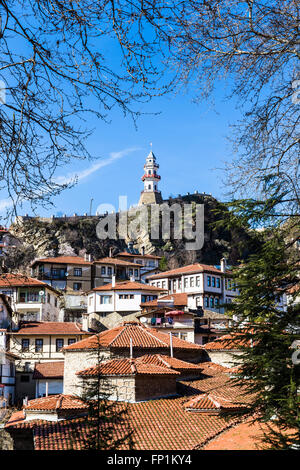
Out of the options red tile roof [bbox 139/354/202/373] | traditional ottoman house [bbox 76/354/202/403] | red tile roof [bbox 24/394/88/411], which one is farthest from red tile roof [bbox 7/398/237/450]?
red tile roof [bbox 139/354/202/373]

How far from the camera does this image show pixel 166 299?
1940 inches

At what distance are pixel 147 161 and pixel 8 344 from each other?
7766 cm

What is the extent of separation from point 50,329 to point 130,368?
789 inches

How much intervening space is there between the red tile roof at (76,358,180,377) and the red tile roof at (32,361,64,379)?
13303mm

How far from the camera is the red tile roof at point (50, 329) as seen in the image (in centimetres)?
4144

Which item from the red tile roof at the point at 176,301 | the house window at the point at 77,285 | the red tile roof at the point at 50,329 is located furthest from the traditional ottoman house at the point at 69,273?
the red tile roof at the point at 50,329

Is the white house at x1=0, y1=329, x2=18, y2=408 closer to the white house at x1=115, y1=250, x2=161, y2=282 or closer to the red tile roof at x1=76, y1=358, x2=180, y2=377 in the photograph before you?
the red tile roof at x1=76, y1=358, x2=180, y2=377

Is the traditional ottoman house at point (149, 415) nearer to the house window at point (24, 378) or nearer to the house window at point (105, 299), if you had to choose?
the house window at point (24, 378)

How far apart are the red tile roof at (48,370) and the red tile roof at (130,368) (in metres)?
13.3

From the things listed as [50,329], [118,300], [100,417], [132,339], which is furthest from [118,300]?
[100,417]

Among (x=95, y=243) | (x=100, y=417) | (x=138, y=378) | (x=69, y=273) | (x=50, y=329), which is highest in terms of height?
(x=95, y=243)

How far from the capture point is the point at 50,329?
4266 cm

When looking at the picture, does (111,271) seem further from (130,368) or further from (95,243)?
(130,368)

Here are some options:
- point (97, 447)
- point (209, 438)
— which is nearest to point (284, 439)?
point (97, 447)
